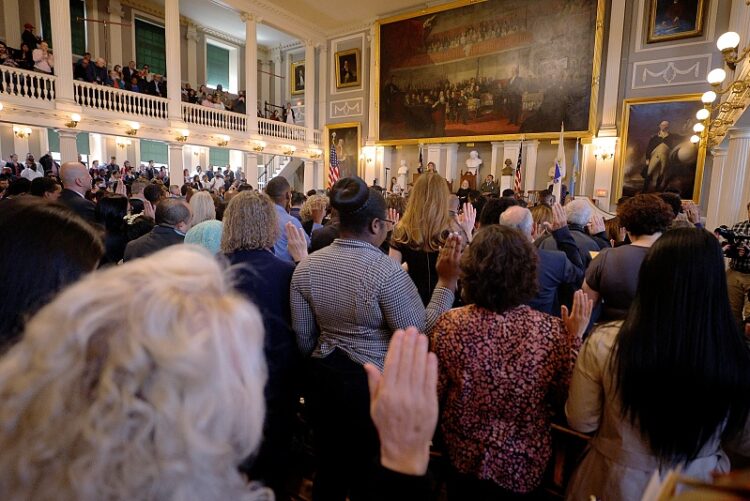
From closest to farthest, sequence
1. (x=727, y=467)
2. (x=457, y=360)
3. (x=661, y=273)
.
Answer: (x=661, y=273)
(x=727, y=467)
(x=457, y=360)

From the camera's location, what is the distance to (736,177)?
735 centimetres

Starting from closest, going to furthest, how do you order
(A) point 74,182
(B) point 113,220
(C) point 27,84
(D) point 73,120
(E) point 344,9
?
(B) point 113,220 → (A) point 74,182 → (C) point 27,84 → (D) point 73,120 → (E) point 344,9

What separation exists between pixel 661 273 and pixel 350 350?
117 centimetres

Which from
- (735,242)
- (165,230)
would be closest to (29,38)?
(165,230)

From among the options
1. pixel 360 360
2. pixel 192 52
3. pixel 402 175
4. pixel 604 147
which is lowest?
pixel 360 360

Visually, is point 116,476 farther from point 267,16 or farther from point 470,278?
point 267,16

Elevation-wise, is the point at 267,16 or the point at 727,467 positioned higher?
the point at 267,16

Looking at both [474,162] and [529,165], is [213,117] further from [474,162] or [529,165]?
[529,165]

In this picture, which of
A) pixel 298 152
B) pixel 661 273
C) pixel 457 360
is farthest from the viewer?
pixel 298 152

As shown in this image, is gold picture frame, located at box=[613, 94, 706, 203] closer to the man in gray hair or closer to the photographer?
the photographer

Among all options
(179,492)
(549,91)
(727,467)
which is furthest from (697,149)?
(179,492)

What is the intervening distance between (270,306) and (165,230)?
5.20ft

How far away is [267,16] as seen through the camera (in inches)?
608

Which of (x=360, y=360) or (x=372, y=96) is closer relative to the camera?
(x=360, y=360)
